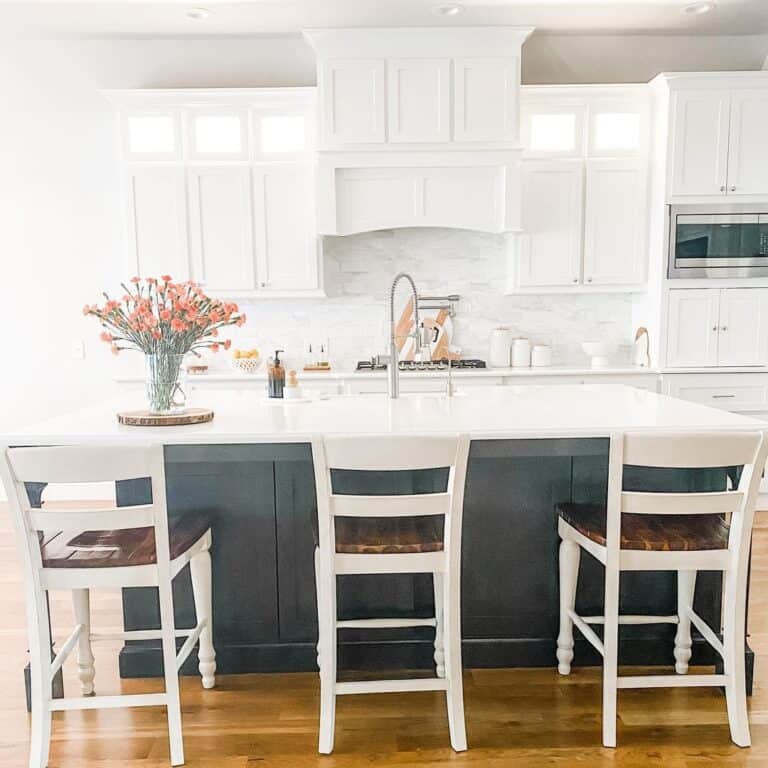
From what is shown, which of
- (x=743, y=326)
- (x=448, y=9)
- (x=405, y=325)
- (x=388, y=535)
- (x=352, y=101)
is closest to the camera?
(x=388, y=535)

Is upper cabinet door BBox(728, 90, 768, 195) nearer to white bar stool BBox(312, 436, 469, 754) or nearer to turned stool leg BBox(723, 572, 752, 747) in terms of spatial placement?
turned stool leg BBox(723, 572, 752, 747)

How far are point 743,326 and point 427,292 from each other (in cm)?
200

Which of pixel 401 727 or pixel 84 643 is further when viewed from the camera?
pixel 84 643

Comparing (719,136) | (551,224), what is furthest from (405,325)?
(719,136)

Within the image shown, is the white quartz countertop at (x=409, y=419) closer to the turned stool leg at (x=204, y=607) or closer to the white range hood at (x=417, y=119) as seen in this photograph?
the turned stool leg at (x=204, y=607)

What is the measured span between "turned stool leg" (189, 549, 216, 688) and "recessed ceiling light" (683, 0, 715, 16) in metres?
4.04

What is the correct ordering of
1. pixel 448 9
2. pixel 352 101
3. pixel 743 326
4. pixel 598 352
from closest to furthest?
pixel 448 9, pixel 352 101, pixel 743 326, pixel 598 352

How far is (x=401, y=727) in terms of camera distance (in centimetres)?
225

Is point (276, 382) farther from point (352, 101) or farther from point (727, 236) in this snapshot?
point (727, 236)

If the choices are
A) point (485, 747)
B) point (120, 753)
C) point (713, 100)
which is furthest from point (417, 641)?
point (713, 100)

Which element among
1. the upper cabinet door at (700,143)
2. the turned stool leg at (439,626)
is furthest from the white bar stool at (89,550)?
the upper cabinet door at (700,143)

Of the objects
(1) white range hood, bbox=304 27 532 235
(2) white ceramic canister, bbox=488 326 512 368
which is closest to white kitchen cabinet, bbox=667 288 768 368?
(2) white ceramic canister, bbox=488 326 512 368

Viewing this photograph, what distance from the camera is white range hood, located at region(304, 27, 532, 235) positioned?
14.1 feet

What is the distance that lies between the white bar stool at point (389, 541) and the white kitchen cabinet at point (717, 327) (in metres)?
2.88
